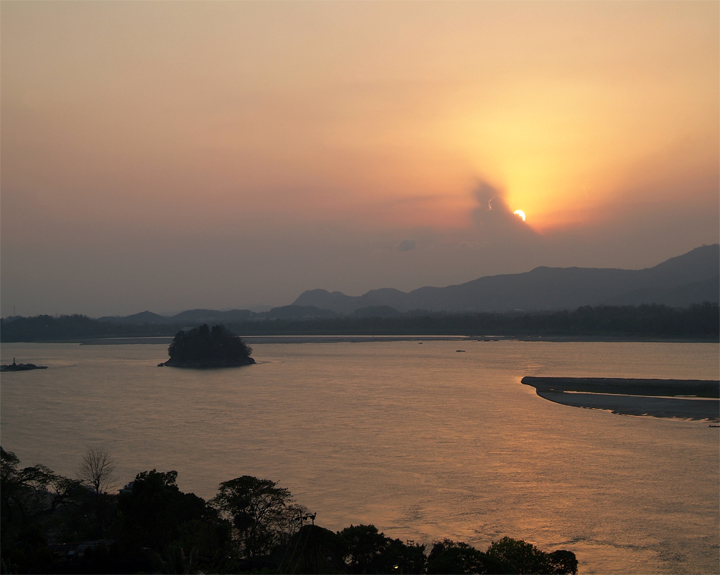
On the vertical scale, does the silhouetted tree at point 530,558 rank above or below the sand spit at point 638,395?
below

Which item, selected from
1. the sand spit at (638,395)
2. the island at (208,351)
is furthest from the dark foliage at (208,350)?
the sand spit at (638,395)

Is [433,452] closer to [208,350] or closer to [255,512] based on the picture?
[255,512]

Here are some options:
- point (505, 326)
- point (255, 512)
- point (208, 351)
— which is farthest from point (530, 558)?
point (505, 326)

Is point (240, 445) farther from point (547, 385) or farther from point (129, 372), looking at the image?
point (129, 372)

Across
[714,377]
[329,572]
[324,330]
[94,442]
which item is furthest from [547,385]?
[324,330]

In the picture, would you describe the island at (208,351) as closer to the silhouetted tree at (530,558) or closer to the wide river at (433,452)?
the wide river at (433,452)

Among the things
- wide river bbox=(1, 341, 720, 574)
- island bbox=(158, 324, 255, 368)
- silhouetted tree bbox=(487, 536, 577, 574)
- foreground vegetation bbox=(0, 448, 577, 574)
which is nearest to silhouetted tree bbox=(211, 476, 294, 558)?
foreground vegetation bbox=(0, 448, 577, 574)

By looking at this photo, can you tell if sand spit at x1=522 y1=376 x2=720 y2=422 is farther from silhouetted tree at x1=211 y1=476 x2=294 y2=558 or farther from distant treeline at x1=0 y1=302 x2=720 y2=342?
distant treeline at x1=0 y1=302 x2=720 y2=342
